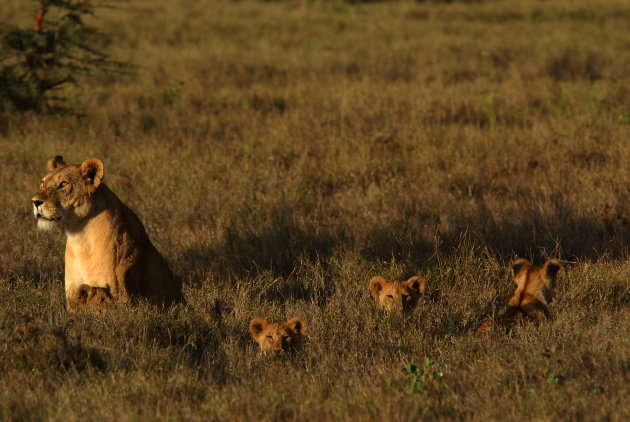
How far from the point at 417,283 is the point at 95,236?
2.50 m

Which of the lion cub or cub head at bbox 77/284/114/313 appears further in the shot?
the lion cub

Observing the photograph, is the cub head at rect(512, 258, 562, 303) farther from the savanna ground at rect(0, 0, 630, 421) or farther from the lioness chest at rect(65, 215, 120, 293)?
the lioness chest at rect(65, 215, 120, 293)

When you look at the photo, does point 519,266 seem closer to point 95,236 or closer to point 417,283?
point 417,283

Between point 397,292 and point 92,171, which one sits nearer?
point 92,171

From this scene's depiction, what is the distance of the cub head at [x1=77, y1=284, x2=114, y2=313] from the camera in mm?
5770

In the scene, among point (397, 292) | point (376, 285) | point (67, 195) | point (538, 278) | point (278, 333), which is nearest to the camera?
point (278, 333)

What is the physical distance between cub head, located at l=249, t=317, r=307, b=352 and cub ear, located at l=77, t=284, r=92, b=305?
1147 millimetres

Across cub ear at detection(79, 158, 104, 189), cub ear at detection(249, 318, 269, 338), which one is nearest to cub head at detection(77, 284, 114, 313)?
cub ear at detection(79, 158, 104, 189)

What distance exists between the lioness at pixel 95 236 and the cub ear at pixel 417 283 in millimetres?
1955

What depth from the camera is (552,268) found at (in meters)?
6.21

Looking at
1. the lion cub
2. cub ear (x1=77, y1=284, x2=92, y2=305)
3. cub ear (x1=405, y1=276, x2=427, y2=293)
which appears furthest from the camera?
cub ear (x1=405, y1=276, x2=427, y2=293)

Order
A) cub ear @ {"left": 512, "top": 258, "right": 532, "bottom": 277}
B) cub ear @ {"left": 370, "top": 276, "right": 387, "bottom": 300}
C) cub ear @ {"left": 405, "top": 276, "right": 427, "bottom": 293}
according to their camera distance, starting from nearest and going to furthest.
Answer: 1. cub ear @ {"left": 512, "top": 258, "right": 532, "bottom": 277}
2. cub ear @ {"left": 405, "top": 276, "right": 427, "bottom": 293}
3. cub ear @ {"left": 370, "top": 276, "right": 387, "bottom": 300}

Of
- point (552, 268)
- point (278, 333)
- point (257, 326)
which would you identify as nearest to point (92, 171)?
point (257, 326)

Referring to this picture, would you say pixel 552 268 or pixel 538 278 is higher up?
pixel 552 268
